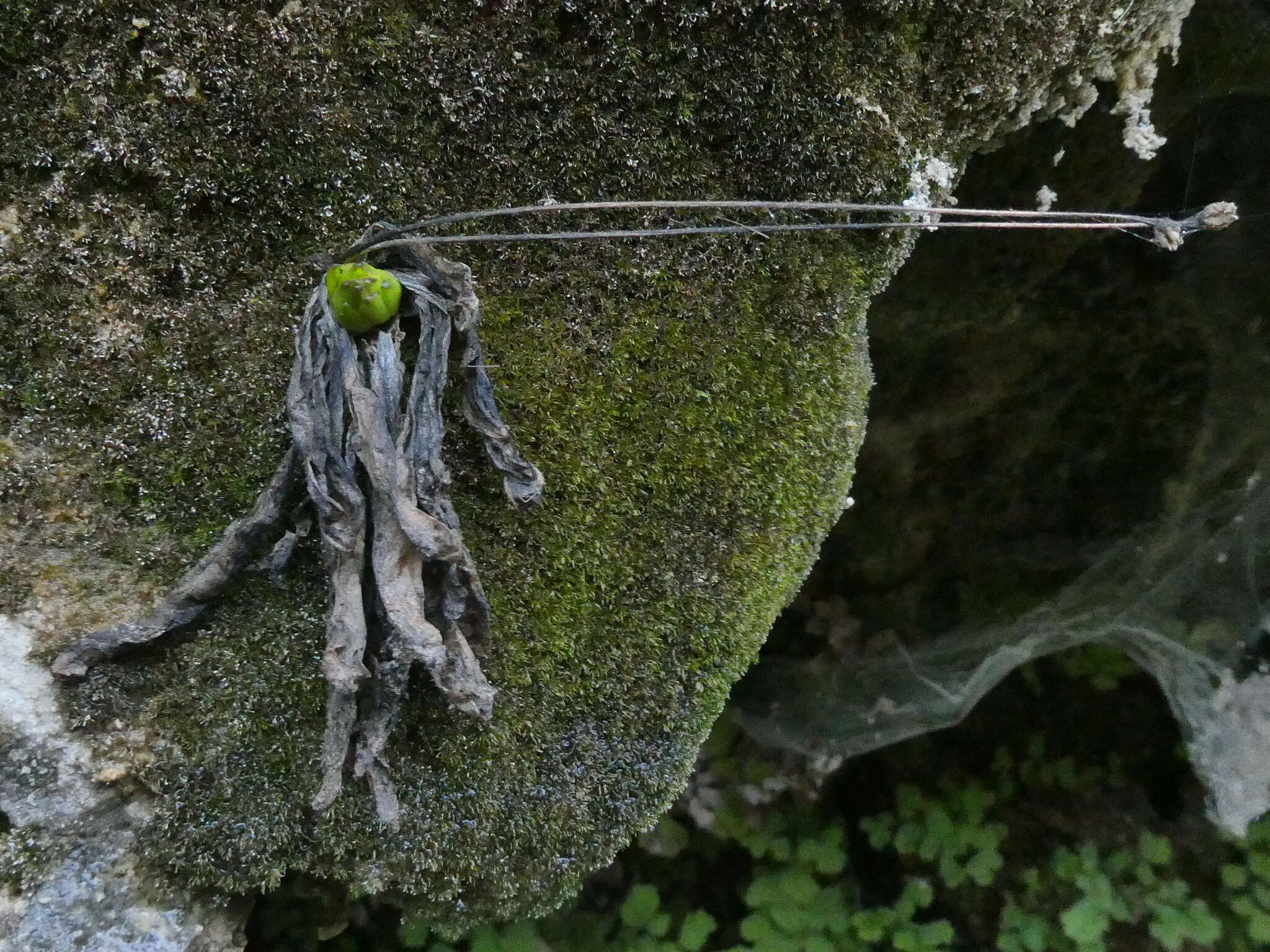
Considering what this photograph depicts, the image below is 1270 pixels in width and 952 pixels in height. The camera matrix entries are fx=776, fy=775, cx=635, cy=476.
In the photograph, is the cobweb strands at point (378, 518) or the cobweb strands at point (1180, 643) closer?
the cobweb strands at point (378, 518)

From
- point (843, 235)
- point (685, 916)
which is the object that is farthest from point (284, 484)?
point (685, 916)

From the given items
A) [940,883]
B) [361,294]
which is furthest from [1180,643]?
[361,294]

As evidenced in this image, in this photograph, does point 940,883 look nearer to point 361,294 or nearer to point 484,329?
point 484,329

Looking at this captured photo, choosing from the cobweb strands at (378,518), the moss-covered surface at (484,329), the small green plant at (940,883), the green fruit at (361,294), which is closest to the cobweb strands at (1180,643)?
the small green plant at (940,883)

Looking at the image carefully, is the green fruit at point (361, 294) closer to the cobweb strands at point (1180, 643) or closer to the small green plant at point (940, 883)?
the small green plant at point (940, 883)

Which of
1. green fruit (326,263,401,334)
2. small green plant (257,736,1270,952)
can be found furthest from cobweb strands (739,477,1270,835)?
green fruit (326,263,401,334)

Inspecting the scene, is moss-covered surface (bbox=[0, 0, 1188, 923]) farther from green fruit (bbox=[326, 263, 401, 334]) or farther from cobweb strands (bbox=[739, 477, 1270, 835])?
cobweb strands (bbox=[739, 477, 1270, 835])
